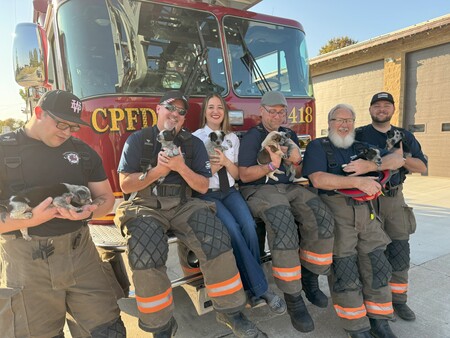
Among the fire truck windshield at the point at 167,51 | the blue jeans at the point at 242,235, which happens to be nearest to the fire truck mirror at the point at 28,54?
the fire truck windshield at the point at 167,51

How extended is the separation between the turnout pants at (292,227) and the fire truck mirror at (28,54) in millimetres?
2203

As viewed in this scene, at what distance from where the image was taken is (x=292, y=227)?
2.31 m

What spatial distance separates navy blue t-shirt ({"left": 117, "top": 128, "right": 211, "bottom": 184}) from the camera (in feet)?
7.22

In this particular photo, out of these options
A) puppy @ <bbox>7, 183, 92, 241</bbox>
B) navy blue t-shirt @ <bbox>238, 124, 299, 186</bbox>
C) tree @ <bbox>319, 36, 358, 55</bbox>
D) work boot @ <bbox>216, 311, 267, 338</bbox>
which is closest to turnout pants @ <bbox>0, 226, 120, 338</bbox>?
puppy @ <bbox>7, 183, 92, 241</bbox>

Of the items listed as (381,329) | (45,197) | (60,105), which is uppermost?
(60,105)

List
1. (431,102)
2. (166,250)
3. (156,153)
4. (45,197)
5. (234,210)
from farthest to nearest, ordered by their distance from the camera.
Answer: (431,102) → (234,210) → (156,153) → (166,250) → (45,197)

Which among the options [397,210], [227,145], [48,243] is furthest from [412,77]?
[48,243]

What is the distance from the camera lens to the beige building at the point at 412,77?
926 cm

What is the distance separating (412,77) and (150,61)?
9.98 meters

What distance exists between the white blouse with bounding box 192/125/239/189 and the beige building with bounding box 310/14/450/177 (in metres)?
9.21

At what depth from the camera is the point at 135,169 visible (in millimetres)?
2201

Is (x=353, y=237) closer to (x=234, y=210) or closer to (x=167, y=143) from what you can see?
(x=234, y=210)

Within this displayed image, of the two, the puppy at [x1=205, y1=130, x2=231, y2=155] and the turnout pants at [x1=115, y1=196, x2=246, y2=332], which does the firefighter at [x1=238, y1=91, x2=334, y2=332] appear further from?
the turnout pants at [x1=115, y1=196, x2=246, y2=332]

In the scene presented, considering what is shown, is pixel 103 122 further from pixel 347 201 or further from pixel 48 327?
pixel 347 201
